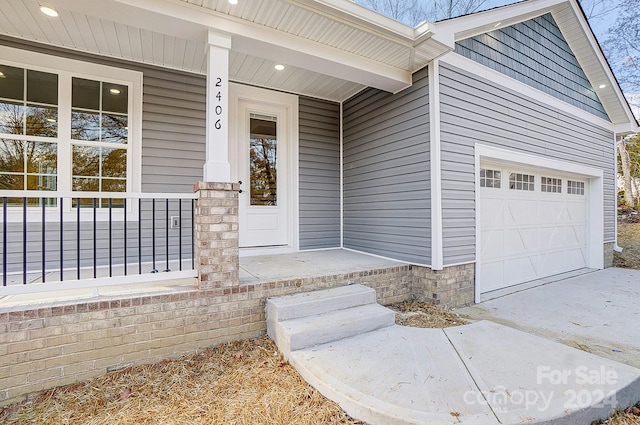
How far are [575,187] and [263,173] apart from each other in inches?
265

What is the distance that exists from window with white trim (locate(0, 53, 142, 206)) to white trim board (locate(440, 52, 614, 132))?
4.35 meters

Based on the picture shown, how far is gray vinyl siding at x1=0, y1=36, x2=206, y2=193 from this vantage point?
13.5 ft

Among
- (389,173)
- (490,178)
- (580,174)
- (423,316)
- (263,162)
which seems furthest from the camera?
(580,174)

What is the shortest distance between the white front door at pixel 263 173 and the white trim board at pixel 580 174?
294 centimetres

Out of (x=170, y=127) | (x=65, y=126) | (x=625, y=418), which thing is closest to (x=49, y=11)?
(x=65, y=126)

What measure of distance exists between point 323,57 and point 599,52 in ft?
21.1

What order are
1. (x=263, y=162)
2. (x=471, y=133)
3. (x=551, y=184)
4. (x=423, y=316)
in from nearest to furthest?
(x=423, y=316) < (x=471, y=133) < (x=263, y=162) < (x=551, y=184)

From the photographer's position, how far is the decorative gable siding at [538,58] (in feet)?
15.3

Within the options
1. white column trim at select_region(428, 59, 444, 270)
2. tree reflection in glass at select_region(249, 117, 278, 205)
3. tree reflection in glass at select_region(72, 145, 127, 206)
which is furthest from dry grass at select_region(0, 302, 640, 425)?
tree reflection in glass at select_region(249, 117, 278, 205)

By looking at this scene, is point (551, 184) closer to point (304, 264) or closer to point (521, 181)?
point (521, 181)

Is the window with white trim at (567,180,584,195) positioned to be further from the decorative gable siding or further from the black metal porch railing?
the black metal porch railing

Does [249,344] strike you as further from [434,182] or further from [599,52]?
[599,52]

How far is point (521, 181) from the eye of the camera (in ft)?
17.9

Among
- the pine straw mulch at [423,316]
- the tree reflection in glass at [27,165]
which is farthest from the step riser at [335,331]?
the tree reflection in glass at [27,165]
